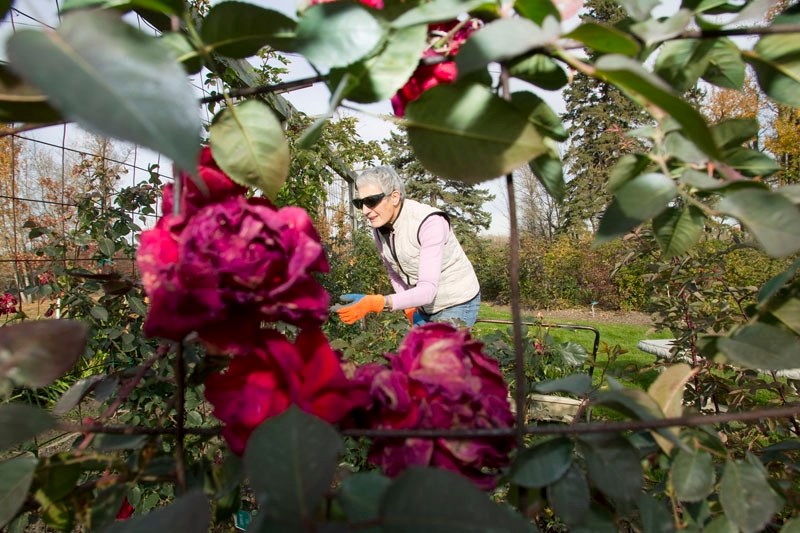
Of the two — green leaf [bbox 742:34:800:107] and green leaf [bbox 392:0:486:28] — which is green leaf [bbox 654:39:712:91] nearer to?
green leaf [bbox 742:34:800:107]

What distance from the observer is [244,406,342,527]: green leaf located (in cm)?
23

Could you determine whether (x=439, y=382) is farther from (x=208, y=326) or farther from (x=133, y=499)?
(x=133, y=499)

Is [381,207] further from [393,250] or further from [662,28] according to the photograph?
[662,28]

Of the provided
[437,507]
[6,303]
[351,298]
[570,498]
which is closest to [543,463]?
[570,498]

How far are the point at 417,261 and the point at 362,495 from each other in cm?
234

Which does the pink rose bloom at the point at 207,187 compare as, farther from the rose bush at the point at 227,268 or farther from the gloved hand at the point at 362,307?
the gloved hand at the point at 362,307

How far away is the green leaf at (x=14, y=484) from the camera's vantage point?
1.06 feet

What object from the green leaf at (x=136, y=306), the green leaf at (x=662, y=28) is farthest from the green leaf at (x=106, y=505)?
the green leaf at (x=136, y=306)

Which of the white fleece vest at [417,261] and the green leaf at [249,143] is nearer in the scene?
the green leaf at [249,143]

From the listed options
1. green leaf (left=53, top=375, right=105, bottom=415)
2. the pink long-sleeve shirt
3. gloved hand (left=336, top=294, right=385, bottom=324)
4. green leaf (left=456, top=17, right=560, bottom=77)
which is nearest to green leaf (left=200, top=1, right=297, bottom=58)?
green leaf (left=456, top=17, right=560, bottom=77)

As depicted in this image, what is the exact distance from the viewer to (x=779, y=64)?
350mm

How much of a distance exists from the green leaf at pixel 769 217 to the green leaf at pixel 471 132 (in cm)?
13

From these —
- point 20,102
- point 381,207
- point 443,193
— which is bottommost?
point 20,102

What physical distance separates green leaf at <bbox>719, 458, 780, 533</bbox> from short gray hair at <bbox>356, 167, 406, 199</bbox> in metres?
2.28
